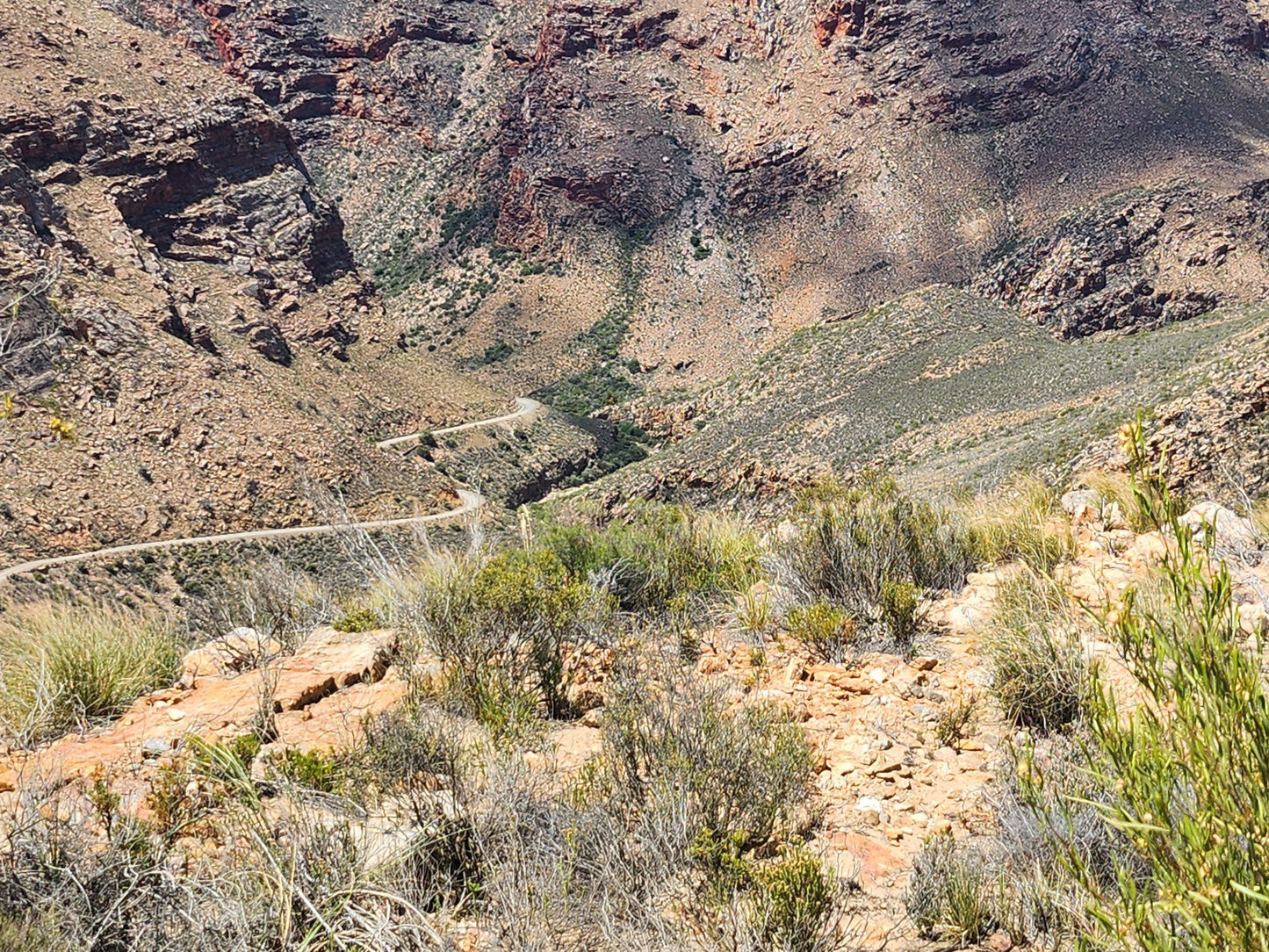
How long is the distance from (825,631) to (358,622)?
383 centimetres

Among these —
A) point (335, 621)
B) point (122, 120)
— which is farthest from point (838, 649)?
point (122, 120)

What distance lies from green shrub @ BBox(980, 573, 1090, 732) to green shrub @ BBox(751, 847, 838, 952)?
2.03m

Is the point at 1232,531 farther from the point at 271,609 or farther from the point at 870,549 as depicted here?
the point at 271,609

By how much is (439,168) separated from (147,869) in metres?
96.1

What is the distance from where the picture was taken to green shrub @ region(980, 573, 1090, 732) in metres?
4.52

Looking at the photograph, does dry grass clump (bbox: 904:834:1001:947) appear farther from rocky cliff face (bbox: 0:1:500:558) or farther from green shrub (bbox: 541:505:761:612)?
rocky cliff face (bbox: 0:1:500:558)

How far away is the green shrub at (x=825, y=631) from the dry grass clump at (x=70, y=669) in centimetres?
474

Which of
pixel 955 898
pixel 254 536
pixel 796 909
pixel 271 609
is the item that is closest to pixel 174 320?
pixel 254 536

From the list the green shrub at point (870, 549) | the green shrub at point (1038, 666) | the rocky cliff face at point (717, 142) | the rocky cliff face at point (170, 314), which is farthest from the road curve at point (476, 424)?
the green shrub at point (1038, 666)

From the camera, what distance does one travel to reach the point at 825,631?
5961 millimetres

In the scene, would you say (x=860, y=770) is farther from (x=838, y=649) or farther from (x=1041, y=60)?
(x=1041, y=60)

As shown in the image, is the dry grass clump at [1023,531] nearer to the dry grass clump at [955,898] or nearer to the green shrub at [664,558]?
the green shrub at [664,558]

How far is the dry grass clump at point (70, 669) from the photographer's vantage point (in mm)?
4988

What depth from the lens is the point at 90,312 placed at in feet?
113
